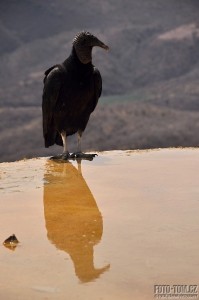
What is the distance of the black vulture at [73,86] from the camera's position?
5.86m

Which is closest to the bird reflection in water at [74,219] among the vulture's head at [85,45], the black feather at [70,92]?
the black feather at [70,92]

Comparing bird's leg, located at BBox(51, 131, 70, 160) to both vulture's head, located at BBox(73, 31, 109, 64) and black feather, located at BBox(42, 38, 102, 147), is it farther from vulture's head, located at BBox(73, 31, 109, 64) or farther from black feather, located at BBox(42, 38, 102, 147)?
vulture's head, located at BBox(73, 31, 109, 64)

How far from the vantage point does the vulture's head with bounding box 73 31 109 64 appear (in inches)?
231

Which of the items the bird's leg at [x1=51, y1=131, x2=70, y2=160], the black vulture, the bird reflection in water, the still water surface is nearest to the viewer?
the still water surface

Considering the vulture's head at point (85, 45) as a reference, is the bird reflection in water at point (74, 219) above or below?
below

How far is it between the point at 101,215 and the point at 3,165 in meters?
2.58

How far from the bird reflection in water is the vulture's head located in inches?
47.3

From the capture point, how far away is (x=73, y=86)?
19.2ft

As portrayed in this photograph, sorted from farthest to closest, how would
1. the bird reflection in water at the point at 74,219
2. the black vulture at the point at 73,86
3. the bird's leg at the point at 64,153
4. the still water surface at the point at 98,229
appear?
the bird's leg at the point at 64,153
the black vulture at the point at 73,86
the bird reflection in water at the point at 74,219
the still water surface at the point at 98,229

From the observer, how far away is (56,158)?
6523 mm

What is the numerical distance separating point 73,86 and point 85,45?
0.46 metres

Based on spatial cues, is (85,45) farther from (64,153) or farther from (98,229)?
(98,229)

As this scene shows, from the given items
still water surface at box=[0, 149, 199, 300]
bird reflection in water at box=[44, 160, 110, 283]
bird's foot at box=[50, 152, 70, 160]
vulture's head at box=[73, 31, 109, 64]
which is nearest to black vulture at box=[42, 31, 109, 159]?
vulture's head at box=[73, 31, 109, 64]

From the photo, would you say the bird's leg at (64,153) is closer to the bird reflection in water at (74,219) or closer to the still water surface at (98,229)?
the still water surface at (98,229)
